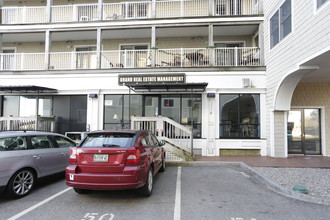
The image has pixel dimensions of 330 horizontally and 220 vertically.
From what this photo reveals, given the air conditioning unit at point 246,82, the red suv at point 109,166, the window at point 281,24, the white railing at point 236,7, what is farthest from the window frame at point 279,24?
the red suv at point 109,166

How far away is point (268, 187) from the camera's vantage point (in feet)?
18.9

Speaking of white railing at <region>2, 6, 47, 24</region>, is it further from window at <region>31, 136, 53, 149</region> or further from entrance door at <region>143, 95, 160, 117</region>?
window at <region>31, 136, 53, 149</region>

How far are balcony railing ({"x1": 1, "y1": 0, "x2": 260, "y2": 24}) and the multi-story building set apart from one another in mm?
92

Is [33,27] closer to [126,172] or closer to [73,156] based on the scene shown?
[73,156]

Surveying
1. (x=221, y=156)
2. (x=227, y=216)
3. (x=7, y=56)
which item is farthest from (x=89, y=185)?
(x=7, y=56)

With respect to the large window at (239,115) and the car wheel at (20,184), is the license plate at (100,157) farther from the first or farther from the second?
the large window at (239,115)

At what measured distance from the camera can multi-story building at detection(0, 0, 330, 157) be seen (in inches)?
390

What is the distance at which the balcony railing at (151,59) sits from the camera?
11594 mm

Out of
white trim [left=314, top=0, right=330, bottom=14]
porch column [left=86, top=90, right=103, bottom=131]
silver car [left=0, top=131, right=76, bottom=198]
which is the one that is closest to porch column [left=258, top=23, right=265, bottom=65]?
white trim [left=314, top=0, right=330, bottom=14]

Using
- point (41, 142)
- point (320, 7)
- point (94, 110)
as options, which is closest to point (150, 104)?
point (94, 110)

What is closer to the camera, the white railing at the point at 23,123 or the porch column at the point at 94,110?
the white railing at the point at 23,123

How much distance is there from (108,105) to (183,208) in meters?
8.50

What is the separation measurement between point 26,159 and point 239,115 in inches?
373

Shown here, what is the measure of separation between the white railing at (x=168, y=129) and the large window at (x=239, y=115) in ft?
7.58
